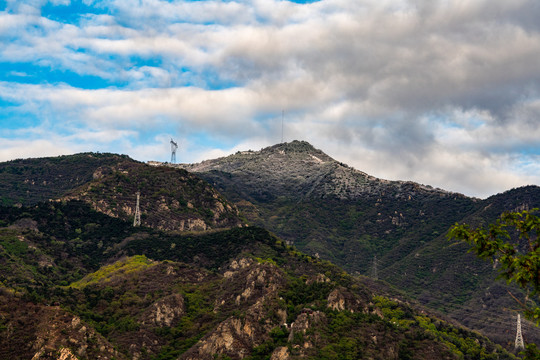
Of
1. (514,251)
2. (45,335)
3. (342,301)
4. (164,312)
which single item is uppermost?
(514,251)

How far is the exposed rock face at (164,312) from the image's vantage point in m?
188

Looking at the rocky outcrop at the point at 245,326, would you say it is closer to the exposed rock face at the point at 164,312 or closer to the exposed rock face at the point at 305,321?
the exposed rock face at the point at 305,321

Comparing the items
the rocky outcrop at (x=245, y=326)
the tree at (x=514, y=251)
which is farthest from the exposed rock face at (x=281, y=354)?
the tree at (x=514, y=251)

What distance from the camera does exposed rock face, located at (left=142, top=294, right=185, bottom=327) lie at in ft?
616

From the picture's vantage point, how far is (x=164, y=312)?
192125mm

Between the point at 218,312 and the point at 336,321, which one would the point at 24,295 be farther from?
the point at 336,321

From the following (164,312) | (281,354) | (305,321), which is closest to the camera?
(281,354)

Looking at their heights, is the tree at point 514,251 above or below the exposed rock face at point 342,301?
above

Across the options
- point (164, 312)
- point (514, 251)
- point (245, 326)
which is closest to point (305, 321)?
point (245, 326)

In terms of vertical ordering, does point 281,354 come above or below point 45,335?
below

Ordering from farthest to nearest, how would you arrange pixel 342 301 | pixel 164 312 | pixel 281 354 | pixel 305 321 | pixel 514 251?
1. pixel 164 312
2. pixel 342 301
3. pixel 305 321
4. pixel 281 354
5. pixel 514 251

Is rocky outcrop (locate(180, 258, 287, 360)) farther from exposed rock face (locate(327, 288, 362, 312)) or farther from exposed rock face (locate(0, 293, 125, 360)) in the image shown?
exposed rock face (locate(0, 293, 125, 360))

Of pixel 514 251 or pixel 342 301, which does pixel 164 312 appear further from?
pixel 514 251

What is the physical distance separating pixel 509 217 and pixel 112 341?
15474cm
